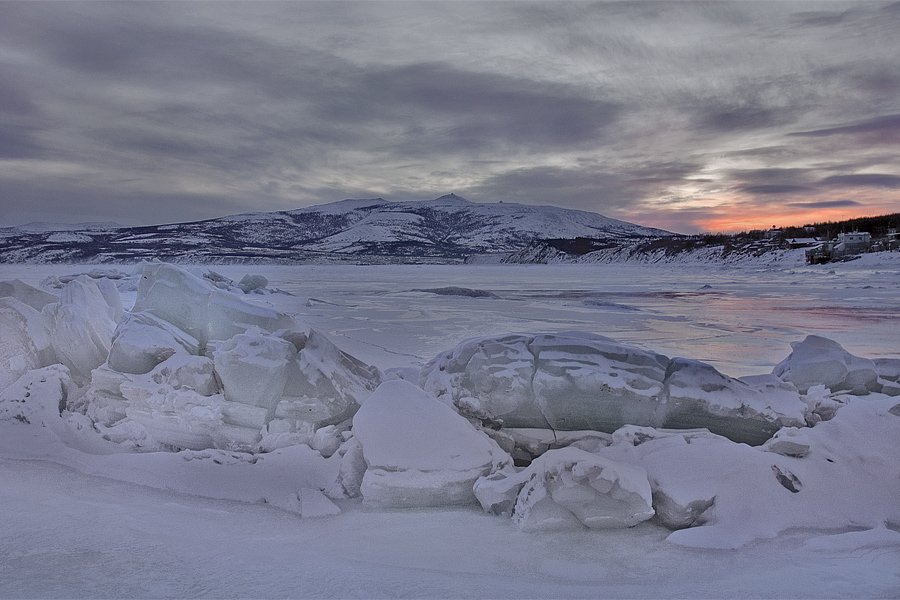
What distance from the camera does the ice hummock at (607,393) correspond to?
14.4 ft

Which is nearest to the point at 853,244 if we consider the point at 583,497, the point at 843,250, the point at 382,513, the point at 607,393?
the point at 843,250

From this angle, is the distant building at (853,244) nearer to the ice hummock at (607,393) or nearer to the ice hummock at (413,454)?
the ice hummock at (607,393)

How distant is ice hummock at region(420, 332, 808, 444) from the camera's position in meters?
4.38

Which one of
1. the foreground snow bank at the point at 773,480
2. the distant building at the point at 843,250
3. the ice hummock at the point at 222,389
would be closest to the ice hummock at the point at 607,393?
the foreground snow bank at the point at 773,480

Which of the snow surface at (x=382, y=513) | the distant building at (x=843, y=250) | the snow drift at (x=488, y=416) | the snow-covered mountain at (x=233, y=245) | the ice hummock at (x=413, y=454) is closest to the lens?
the snow surface at (x=382, y=513)

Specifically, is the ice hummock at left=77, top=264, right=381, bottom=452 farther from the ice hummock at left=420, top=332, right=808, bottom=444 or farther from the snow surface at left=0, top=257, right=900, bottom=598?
the ice hummock at left=420, top=332, right=808, bottom=444

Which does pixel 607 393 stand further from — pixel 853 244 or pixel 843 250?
pixel 853 244

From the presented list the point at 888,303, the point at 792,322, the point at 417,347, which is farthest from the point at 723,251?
the point at 417,347

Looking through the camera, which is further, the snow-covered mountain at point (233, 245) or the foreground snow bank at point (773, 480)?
the snow-covered mountain at point (233, 245)

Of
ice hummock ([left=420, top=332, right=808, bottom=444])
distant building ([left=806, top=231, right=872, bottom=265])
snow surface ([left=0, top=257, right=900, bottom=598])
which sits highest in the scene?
distant building ([left=806, top=231, right=872, bottom=265])

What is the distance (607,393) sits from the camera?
4457 mm

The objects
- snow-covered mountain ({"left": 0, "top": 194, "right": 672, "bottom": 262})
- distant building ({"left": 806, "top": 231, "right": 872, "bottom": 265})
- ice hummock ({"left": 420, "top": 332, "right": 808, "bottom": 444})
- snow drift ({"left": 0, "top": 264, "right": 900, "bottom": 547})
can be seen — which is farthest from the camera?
snow-covered mountain ({"left": 0, "top": 194, "right": 672, "bottom": 262})

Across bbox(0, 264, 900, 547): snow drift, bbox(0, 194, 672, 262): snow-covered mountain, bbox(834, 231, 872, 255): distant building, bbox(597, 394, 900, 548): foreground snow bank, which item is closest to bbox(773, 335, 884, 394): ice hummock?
bbox(0, 264, 900, 547): snow drift

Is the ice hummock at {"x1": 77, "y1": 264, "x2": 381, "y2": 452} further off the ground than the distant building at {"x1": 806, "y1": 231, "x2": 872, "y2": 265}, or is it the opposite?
the distant building at {"x1": 806, "y1": 231, "x2": 872, "y2": 265}
